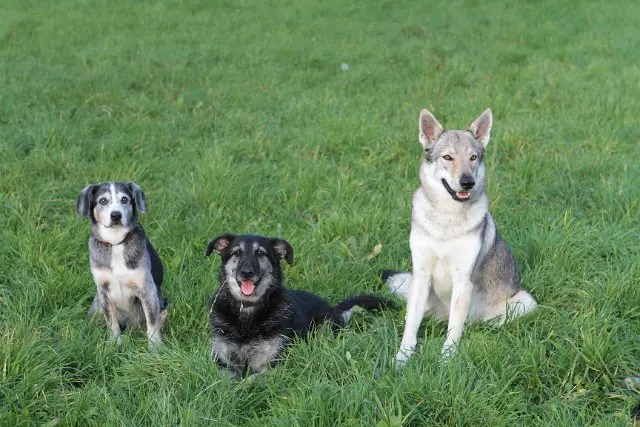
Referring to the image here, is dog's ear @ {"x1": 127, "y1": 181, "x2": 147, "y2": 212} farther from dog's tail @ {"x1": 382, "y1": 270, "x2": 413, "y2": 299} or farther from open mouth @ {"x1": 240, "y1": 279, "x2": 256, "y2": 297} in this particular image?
dog's tail @ {"x1": 382, "y1": 270, "x2": 413, "y2": 299}

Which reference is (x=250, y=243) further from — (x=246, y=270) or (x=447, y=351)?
(x=447, y=351)

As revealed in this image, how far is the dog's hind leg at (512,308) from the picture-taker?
3844mm

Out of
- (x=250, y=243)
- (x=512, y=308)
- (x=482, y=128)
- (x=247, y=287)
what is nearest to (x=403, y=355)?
(x=512, y=308)

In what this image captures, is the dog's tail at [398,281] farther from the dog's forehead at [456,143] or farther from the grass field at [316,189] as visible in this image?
the dog's forehead at [456,143]

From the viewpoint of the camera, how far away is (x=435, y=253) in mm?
3852

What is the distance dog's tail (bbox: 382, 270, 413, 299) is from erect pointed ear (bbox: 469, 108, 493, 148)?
105 centimetres

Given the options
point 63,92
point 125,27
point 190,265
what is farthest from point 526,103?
point 125,27

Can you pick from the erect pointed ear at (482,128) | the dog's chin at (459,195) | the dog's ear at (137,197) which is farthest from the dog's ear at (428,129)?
the dog's ear at (137,197)

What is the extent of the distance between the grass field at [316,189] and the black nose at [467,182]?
0.85 meters

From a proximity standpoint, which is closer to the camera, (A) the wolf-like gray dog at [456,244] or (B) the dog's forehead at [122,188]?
(A) the wolf-like gray dog at [456,244]

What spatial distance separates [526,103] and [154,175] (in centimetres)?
477

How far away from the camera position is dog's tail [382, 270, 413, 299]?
4.40 m

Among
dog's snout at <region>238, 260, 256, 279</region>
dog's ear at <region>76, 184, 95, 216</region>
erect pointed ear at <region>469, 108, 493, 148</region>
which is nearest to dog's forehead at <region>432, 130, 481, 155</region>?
erect pointed ear at <region>469, 108, 493, 148</region>

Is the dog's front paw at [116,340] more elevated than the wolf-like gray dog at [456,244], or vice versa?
the wolf-like gray dog at [456,244]
